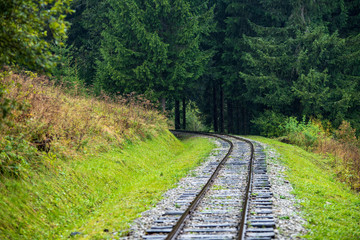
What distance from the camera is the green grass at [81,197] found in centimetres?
755

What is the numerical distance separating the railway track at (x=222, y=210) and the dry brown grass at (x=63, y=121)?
3.89 meters

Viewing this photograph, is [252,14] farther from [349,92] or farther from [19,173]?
[19,173]

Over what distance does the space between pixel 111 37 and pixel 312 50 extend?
58.3 ft

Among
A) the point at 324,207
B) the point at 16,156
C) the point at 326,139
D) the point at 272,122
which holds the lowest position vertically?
the point at 324,207

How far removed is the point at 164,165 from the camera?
1747cm

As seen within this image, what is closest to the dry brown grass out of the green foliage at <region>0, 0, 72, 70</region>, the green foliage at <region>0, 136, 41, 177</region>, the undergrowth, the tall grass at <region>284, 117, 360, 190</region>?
the green foliage at <region>0, 136, 41, 177</region>

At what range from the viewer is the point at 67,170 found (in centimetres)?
1041

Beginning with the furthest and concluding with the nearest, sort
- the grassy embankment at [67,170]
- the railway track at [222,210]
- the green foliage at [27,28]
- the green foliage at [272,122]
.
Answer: the green foliage at [272,122], the grassy embankment at [67,170], the railway track at [222,210], the green foliage at [27,28]

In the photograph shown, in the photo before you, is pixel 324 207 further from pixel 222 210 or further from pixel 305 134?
pixel 305 134

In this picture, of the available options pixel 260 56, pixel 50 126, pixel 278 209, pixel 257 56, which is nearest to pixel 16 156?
pixel 50 126

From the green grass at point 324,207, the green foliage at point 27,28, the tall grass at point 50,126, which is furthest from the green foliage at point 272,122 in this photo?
the green foliage at point 27,28

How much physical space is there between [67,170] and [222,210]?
4.65 m

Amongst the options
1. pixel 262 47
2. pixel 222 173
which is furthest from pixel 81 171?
pixel 262 47

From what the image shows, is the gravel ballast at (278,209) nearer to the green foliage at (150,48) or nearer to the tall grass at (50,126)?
the tall grass at (50,126)
